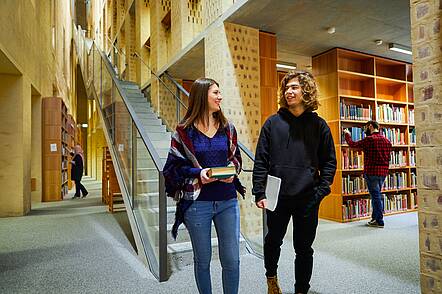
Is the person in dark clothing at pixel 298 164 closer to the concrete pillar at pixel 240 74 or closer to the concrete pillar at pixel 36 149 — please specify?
the concrete pillar at pixel 240 74

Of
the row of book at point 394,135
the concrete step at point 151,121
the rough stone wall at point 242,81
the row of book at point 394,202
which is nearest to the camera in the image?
the rough stone wall at point 242,81

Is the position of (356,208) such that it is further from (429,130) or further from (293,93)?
(293,93)

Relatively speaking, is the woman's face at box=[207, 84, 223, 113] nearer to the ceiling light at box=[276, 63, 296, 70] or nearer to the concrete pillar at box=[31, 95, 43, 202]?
the ceiling light at box=[276, 63, 296, 70]

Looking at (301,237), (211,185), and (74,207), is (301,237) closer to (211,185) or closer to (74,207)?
(211,185)

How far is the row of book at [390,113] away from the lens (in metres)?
6.05

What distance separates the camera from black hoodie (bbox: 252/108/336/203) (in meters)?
2.10

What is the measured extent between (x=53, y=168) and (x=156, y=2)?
15.7 ft

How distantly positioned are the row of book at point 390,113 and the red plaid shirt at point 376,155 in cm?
120

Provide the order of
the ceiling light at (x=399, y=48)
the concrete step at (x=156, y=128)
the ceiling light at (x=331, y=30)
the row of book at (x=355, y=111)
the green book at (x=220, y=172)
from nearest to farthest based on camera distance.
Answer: the green book at (x=220, y=172), the ceiling light at (x=331, y=30), the ceiling light at (x=399, y=48), the row of book at (x=355, y=111), the concrete step at (x=156, y=128)

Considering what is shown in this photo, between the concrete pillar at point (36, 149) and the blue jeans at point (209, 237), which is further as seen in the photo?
the concrete pillar at point (36, 149)

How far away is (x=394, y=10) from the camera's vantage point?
4176 millimetres

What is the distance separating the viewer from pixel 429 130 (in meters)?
2.15

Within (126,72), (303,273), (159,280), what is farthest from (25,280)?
(126,72)

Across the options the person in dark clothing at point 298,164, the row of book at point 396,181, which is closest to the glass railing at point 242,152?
the person in dark clothing at point 298,164
